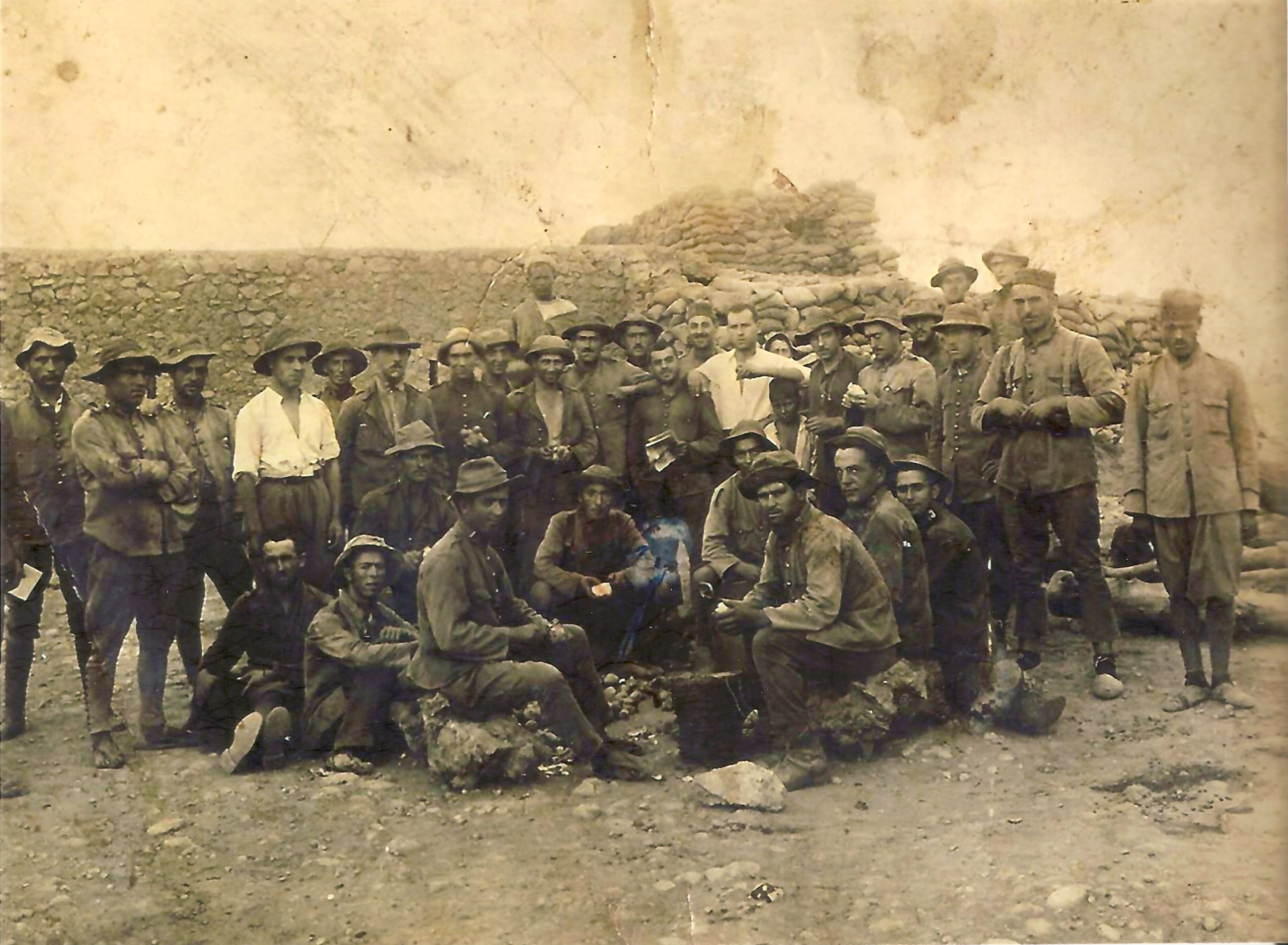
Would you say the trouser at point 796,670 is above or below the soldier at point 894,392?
below

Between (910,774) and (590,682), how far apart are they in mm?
1156

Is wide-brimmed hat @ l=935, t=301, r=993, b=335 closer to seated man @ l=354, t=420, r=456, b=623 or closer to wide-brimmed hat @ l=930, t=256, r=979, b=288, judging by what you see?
wide-brimmed hat @ l=930, t=256, r=979, b=288

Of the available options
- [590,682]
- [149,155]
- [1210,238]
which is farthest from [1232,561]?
[149,155]

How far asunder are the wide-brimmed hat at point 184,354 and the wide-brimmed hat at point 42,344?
304 millimetres

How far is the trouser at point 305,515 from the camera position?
4.62 metres

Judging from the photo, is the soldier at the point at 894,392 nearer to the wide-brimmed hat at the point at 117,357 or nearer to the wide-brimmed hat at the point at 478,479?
the wide-brimmed hat at the point at 478,479

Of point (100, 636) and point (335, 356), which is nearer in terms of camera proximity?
point (100, 636)

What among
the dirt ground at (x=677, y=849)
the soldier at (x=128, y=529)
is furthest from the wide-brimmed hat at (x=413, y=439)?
the dirt ground at (x=677, y=849)

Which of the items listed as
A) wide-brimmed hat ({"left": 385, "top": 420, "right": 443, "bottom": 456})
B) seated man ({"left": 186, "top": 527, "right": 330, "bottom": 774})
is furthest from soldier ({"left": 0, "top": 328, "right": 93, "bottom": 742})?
wide-brimmed hat ({"left": 385, "top": 420, "right": 443, "bottom": 456})

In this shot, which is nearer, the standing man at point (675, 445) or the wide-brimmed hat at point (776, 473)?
the wide-brimmed hat at point (776, 473)

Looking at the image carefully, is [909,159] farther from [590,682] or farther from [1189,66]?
[590,682]

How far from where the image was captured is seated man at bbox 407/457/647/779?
435 cm

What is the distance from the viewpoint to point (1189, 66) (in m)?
4.62

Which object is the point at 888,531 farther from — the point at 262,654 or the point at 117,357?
the point at 117,357
